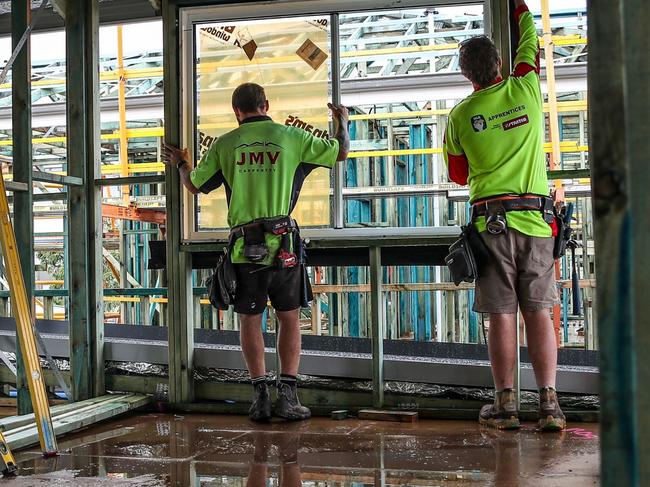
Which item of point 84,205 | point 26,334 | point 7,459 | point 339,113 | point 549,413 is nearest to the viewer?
point 7,459

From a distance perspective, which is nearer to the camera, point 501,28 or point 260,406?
point 260,406

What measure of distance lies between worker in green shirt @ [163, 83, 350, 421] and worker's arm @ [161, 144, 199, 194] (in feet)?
0.95

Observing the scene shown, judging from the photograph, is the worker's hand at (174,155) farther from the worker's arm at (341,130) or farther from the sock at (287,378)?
the sock at (287,378)

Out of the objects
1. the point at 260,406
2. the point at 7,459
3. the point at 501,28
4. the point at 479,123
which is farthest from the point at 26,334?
the point at 501,28

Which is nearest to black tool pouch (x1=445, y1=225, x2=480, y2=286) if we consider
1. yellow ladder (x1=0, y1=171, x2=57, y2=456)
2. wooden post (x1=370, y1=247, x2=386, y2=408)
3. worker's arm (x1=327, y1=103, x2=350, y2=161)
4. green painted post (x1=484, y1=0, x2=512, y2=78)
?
wooden post (x1=370, y1=247, x2=386, y2=408)

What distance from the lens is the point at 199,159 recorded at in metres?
4.87

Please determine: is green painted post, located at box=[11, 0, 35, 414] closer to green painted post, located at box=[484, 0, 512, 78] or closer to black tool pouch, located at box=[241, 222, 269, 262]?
black tool pouch, located at box=[241, 222, 269, 262]

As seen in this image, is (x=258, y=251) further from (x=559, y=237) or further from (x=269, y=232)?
(x=559, y=237)

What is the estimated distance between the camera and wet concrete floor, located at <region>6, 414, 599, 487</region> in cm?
292

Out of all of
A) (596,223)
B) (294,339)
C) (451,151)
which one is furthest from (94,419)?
(596,223)

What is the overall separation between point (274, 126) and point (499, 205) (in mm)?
1280

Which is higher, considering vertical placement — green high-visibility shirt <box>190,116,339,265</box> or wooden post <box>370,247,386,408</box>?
green high-visibility shirt <box>190,116,339,265</box>

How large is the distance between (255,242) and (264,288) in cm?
25

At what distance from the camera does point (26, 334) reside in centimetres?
353
